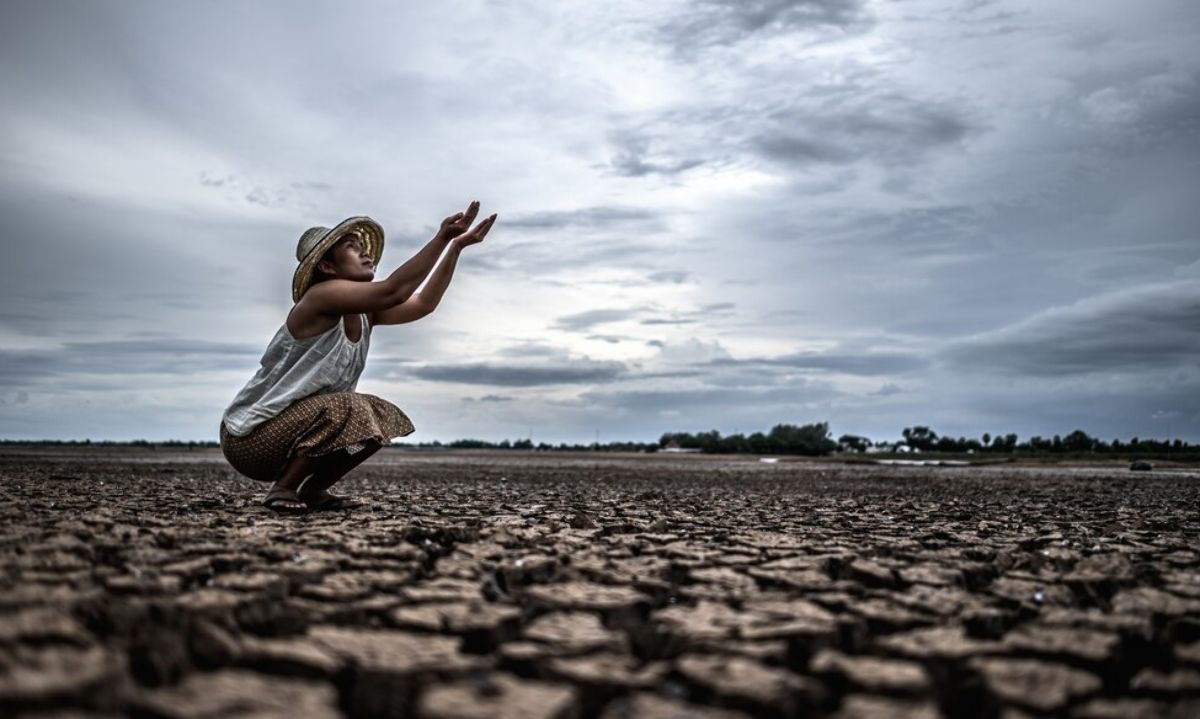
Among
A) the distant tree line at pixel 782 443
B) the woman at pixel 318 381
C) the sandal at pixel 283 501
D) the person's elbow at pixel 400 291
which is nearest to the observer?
the person's elbow at pixel 400 291

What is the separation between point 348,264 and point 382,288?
501 mm

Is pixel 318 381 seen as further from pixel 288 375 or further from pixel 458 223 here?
pixel 458 223

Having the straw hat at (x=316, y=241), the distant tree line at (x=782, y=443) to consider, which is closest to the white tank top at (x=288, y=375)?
the straw hat at (x=316, y=241)

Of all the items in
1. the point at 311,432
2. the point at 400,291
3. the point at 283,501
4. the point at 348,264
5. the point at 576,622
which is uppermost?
the point at 348,264

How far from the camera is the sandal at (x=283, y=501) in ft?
14.1

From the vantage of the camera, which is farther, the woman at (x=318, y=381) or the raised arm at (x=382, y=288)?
the woman at (x=318, y=381)

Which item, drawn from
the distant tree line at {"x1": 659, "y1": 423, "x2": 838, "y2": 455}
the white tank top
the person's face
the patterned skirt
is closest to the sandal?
the patterned skirt

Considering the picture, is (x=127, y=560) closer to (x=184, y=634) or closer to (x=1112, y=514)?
(x=184, y=634)

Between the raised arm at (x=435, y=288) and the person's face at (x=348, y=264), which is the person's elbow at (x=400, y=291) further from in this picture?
the person's face at (x=348, y=264)

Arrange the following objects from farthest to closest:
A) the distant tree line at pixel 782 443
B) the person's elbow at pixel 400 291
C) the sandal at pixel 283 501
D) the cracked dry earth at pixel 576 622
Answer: the distant tree line at pixel 782 443, the sandal at pixel 283 501, the person's elbow at pixel 400 291, the cracked dry earth at pixel 576 622

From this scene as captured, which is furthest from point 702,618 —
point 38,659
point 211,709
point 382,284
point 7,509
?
point 7,509

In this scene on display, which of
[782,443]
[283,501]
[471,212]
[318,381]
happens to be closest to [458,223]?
[471,212]

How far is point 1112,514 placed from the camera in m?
5.68

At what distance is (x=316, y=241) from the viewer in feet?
14.1
